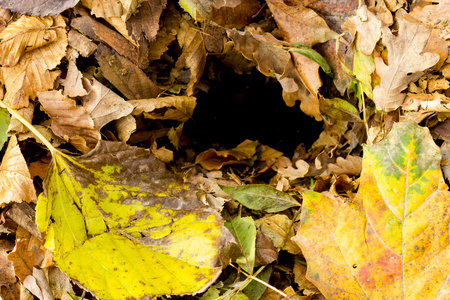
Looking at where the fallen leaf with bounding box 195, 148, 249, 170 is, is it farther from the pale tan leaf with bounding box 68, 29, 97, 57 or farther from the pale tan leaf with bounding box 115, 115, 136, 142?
the pale tan leaf with bounding box 68, 29, 97, 57

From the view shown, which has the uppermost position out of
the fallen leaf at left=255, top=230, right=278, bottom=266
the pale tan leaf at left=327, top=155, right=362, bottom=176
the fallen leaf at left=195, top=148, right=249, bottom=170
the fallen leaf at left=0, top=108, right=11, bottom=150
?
the fallen leaf at left=0, top=108, right=11, bottom=150

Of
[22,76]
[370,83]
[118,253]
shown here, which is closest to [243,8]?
[370,83]

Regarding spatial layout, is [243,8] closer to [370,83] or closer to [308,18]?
[308,18]

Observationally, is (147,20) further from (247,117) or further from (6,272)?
(6,272)

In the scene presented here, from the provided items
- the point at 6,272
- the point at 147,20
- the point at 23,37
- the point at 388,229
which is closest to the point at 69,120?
the point at 23,37

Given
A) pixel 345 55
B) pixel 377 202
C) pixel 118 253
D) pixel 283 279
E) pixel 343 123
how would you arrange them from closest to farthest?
pixel 377 202
pixel 118 253
pixel 283 279
pixel 345 55
pixel 343 123

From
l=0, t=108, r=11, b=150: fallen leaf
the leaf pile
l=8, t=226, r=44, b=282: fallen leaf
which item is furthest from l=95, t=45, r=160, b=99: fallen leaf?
l=8, t=226, r=44, b=282: fallen leaf
